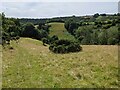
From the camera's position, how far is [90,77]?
22.5m

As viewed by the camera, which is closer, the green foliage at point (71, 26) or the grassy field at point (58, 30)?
the grassy field at point (58, 30)

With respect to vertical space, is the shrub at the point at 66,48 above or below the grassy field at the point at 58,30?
above

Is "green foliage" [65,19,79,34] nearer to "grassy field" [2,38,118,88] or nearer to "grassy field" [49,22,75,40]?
"grassy field" [49,22,75,40]

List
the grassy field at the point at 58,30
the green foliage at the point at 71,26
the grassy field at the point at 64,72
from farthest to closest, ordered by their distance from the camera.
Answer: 1. the green foliage at the point at 71,26
2. the grassy field at the point at 58,30
3. the grassy field at the point at 64,72

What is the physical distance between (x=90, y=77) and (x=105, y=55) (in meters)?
10.5

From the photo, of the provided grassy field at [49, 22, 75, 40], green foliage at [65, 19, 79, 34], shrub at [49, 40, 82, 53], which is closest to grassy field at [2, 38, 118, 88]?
shrub at [49, 40, 82, 53]

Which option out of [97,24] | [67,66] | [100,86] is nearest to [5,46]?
[67,66]

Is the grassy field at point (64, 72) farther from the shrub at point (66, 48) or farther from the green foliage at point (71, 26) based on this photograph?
the green foliage at point (71, 26)

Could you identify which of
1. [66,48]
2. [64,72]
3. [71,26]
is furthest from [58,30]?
[64,72]

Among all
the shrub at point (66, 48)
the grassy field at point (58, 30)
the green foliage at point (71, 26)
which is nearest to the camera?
the shrub at point (66, 48)

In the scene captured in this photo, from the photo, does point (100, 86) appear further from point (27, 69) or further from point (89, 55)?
point (89, 55)

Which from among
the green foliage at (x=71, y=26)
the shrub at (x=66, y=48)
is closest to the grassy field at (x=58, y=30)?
the green foliage at (x=71, y=26)

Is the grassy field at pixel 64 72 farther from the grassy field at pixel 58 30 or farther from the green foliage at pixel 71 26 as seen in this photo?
the green foliage at pixel 71 26

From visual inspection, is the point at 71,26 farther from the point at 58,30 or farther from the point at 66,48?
the point at 66,48
